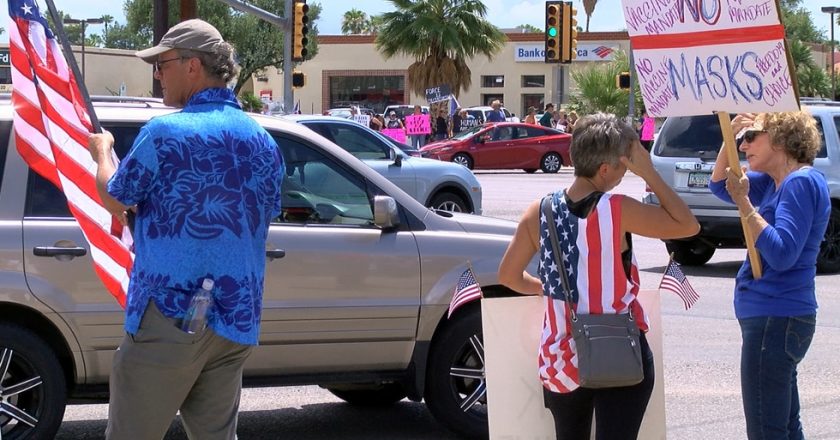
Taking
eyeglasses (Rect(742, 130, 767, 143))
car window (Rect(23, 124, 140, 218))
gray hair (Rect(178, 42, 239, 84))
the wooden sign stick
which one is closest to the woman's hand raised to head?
the wooden sign stick

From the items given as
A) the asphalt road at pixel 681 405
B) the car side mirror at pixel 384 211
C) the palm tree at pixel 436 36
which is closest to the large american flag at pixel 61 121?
the car side mirror at pixel 384 211

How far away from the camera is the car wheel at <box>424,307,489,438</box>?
20.8 feet

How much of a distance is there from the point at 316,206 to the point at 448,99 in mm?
29981

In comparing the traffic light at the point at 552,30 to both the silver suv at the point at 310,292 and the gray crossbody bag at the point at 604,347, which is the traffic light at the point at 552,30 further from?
the gray crossbody bag at the point at 604,347

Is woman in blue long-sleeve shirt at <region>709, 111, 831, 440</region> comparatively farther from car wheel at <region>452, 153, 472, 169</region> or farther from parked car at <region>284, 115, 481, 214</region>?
car wheel at <region>452, 153, 472, 169</region>

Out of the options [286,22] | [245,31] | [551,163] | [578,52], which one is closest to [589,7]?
[578,52]

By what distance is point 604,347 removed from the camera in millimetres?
3828

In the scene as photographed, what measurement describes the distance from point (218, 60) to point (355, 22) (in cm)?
9590

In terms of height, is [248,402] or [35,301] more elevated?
[35,301]

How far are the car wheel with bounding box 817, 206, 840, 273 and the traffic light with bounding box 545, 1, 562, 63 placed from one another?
55.2ft

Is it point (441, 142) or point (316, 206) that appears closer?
point (316, 206)

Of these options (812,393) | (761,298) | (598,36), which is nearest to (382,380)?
(761,298)

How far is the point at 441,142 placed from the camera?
107ft

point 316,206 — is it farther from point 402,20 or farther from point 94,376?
point 402,20
